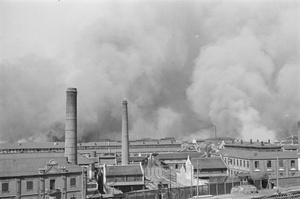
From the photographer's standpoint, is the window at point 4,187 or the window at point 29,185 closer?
the window at point 4,187

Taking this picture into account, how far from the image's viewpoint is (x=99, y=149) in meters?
105

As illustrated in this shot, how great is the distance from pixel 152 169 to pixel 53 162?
121 ft

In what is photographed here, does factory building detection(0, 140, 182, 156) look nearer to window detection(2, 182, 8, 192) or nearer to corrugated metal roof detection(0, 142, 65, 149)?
corrugated metal roof detection(0, 142, 65, 149)

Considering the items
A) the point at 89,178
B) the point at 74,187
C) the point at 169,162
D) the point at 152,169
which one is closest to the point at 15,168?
the point at 74,187

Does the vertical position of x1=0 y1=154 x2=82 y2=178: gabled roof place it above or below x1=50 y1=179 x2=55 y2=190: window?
above

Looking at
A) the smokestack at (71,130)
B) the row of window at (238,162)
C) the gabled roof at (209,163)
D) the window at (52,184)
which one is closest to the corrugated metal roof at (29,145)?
the smokestack at (71,130)

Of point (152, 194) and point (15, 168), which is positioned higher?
point (15, 168)

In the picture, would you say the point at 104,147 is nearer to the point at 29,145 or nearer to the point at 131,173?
the point at 29,145

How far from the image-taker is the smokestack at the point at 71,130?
163 feet

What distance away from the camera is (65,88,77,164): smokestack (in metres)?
49.8

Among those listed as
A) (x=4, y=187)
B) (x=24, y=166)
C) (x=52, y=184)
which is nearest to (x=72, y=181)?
(x=52, y=184)

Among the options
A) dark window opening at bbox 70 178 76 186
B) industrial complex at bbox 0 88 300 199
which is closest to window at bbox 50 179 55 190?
industrial complex at bbox 0 88 300 199

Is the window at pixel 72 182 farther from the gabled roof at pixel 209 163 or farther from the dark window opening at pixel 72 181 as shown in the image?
the gabled roof at pixel 209 163

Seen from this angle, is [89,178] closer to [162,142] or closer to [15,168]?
[15,168]
